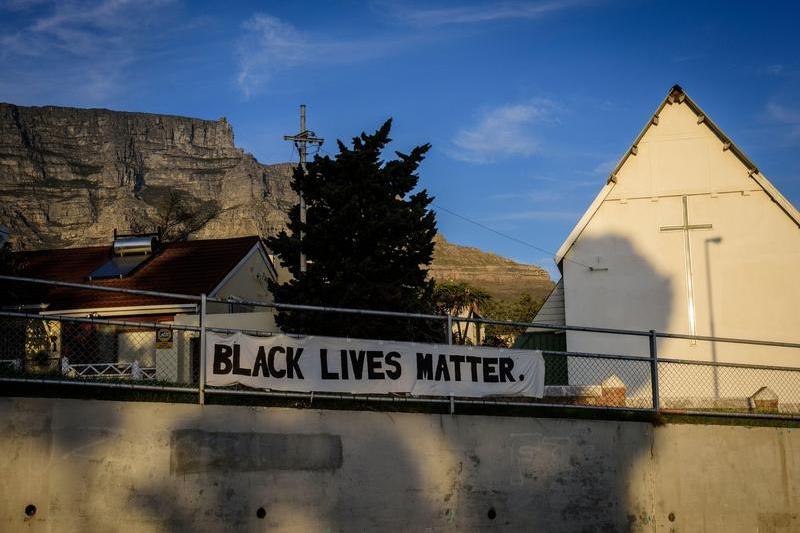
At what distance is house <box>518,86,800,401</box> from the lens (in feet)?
73.2

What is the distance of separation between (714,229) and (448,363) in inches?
552

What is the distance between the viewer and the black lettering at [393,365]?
1145cm

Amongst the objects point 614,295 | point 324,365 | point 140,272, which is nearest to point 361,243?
point 614,295

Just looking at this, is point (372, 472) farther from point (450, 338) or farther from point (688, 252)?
point (688, 252)

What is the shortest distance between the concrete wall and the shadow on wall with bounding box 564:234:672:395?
9497 millimetres

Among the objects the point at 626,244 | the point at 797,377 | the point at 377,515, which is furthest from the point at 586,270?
the point at 377,515

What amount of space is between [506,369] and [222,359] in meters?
4.18

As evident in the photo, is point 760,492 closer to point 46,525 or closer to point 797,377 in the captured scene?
point 797,377

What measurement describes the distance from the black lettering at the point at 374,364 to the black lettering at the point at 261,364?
142 cm

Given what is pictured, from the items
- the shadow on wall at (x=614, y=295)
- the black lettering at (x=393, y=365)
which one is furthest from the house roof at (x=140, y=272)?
the black lettering at (x=393, y=365)

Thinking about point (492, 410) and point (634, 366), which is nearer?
point (492, 410)

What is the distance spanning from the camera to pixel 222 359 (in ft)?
34.5

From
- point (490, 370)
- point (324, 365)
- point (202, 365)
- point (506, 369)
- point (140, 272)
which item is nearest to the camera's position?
point (202, 365)

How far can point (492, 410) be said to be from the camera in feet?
39.1
